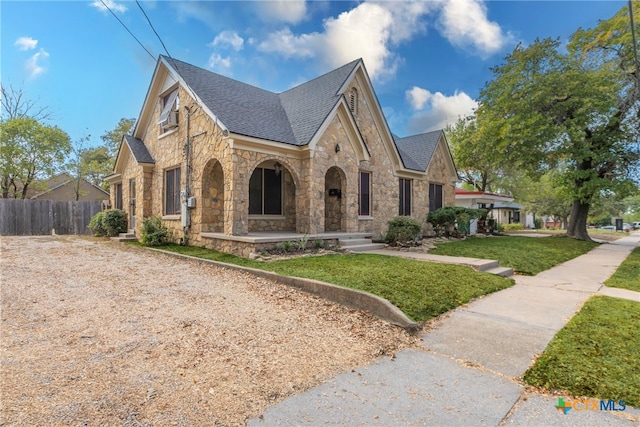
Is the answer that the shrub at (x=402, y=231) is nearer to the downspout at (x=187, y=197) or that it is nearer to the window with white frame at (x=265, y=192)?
the window with white frame at (x=265, y=192)

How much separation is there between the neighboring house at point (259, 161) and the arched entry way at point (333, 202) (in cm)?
4

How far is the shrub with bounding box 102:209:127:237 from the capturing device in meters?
14.5

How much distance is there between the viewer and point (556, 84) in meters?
15.4

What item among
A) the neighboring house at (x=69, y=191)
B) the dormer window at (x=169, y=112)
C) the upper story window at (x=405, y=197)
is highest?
the dormer window at (x=169, y=112)

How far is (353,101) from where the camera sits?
13352 mm

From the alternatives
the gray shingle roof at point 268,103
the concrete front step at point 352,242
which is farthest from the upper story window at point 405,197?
the gray shingle roof at point 268,103

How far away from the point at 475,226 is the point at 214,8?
1864 centimetres

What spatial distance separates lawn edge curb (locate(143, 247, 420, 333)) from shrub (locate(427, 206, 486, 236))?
1116 cm

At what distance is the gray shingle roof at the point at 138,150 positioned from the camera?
1369 cm

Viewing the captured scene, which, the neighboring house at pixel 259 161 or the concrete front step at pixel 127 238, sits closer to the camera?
the neighboring house at pixel 259 161

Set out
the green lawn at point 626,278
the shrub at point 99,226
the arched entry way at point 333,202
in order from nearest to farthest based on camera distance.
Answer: the green lawn at point 626,278
the arched entry way at point 333,202
the shrub at point 99,226

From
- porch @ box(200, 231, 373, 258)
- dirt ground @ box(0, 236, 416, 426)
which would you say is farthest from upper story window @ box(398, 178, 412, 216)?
dirt ground @ box(0, 236, 416, 426)

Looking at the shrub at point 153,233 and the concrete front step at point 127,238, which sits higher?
the shrub at point 153,233
